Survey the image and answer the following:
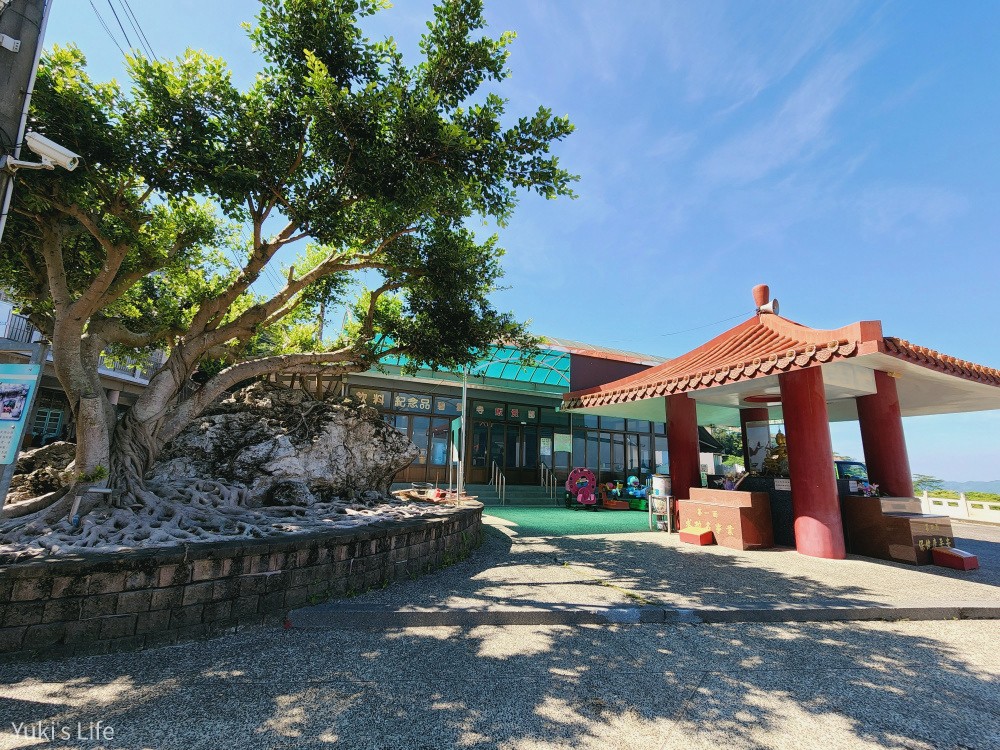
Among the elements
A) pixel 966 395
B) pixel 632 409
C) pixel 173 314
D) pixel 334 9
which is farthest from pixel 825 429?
pixel 173 314

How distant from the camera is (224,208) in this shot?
5.61 metres

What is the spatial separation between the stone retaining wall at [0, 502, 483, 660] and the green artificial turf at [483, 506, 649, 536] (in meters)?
5.58

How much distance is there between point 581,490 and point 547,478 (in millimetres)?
2514

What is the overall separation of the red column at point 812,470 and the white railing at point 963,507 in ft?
40.9

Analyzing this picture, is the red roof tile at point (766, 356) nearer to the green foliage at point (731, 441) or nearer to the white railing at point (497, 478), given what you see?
the white railing at point (497, 478)

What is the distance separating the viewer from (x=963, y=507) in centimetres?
1647

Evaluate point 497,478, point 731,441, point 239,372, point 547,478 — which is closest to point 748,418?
point 547,478

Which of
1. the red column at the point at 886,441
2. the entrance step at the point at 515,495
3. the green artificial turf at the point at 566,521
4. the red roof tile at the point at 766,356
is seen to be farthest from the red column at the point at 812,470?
the entrance step at the point at 515,495

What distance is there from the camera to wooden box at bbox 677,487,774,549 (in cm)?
806

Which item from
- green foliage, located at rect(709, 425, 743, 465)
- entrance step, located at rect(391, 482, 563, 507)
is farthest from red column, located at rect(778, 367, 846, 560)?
green foliage, located at rect(709, 425, 743, 465)

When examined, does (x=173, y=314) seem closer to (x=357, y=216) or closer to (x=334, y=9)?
(x=357, y=216)

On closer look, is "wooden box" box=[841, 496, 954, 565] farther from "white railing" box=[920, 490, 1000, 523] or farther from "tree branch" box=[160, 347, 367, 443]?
"white railing" box=[920, 490, 1000, 523]

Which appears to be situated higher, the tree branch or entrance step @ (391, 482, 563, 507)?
the tree branch

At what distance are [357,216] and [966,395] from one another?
12.8 metres
